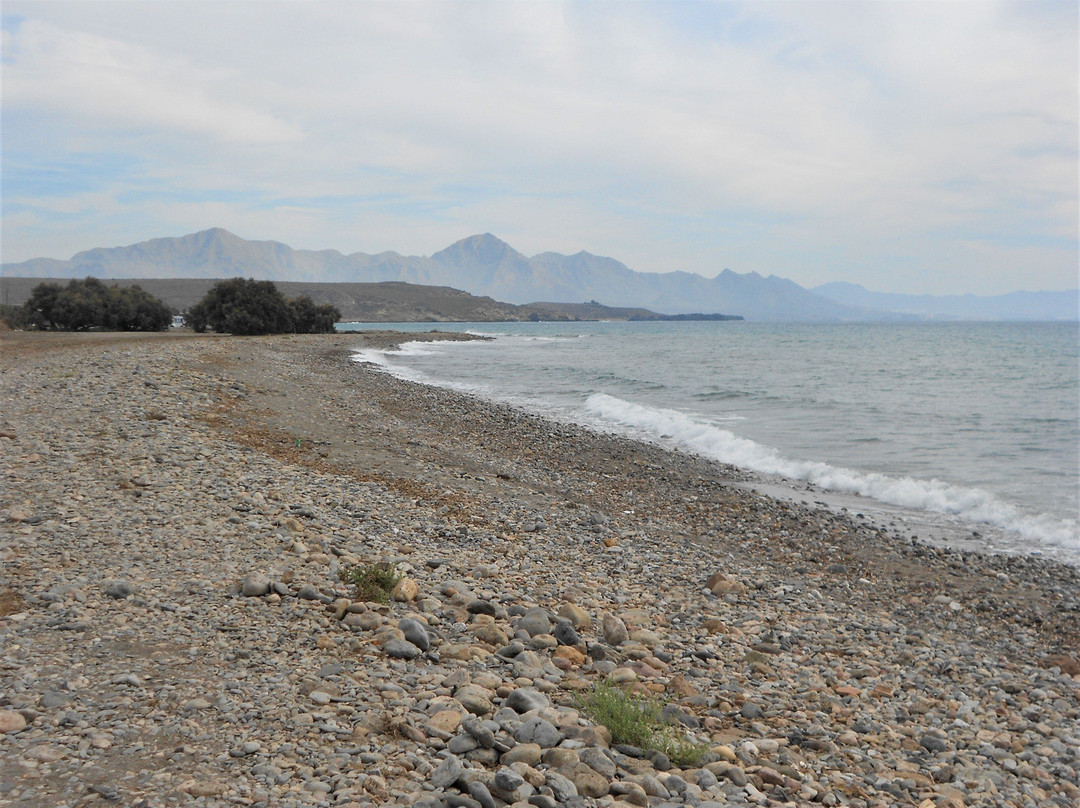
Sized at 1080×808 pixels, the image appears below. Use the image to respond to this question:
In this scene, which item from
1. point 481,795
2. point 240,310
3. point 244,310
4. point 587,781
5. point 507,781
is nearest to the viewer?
point 481,795

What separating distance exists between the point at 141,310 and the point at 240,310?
7497 millimetres

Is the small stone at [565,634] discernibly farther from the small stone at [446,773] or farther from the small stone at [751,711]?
the small stone at [446,773]

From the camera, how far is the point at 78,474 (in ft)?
29.2

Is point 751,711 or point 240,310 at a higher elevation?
point 240,310

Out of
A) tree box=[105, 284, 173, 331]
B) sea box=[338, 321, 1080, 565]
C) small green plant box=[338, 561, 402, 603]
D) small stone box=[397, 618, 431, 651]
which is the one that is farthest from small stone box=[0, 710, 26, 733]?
tree box=[105, 284, 173, 331]

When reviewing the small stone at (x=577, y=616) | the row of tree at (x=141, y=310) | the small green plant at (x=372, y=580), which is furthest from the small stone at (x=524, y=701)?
the row of tree at (x=141, y=310)

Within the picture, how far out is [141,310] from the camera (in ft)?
180

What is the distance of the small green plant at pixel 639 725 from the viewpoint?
4539 mm

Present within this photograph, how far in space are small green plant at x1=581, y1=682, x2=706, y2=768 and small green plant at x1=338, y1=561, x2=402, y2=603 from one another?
215 cm

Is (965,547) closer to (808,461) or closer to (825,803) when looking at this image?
(808,461)

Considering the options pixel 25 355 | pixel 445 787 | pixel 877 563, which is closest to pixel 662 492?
pixel 877 563

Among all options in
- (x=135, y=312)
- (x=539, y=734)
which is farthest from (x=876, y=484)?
(x=135, y=312)

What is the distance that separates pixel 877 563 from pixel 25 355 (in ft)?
87.4

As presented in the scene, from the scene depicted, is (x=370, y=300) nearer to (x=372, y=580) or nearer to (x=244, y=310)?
(x=244, y=310)
